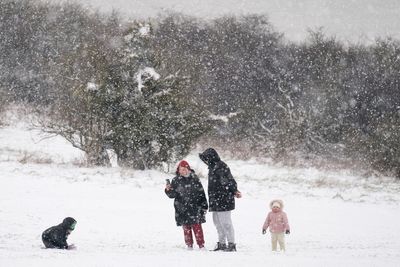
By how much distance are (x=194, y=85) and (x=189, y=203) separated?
2119 cm

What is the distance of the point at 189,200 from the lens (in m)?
8.30

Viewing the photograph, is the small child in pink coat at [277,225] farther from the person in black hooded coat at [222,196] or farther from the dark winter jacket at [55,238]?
the dark winter jacket at [55,238]

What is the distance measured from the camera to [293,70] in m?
43.3

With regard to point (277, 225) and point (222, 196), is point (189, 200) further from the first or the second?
point (277, 225)

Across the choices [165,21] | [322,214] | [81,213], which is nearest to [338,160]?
[322,214]

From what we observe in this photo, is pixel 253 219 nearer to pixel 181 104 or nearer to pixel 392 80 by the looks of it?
pixel 181 104

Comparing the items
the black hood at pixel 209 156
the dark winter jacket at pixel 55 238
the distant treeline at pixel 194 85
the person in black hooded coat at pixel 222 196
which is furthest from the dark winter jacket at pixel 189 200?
the distant treeline at pixel 194 85

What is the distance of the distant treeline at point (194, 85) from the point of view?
1883cm

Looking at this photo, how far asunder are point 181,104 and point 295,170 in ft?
24.8

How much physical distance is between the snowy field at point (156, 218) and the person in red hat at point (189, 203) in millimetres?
396

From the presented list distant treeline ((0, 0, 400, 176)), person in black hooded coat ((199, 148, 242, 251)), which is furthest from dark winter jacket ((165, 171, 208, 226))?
distant treeline ((0, 0, 400, 176))

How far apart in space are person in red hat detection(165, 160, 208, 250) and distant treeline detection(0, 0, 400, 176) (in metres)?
10.4

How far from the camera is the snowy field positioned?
21.5ft

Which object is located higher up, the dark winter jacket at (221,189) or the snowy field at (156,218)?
the dark winter jacket at (221,189)
